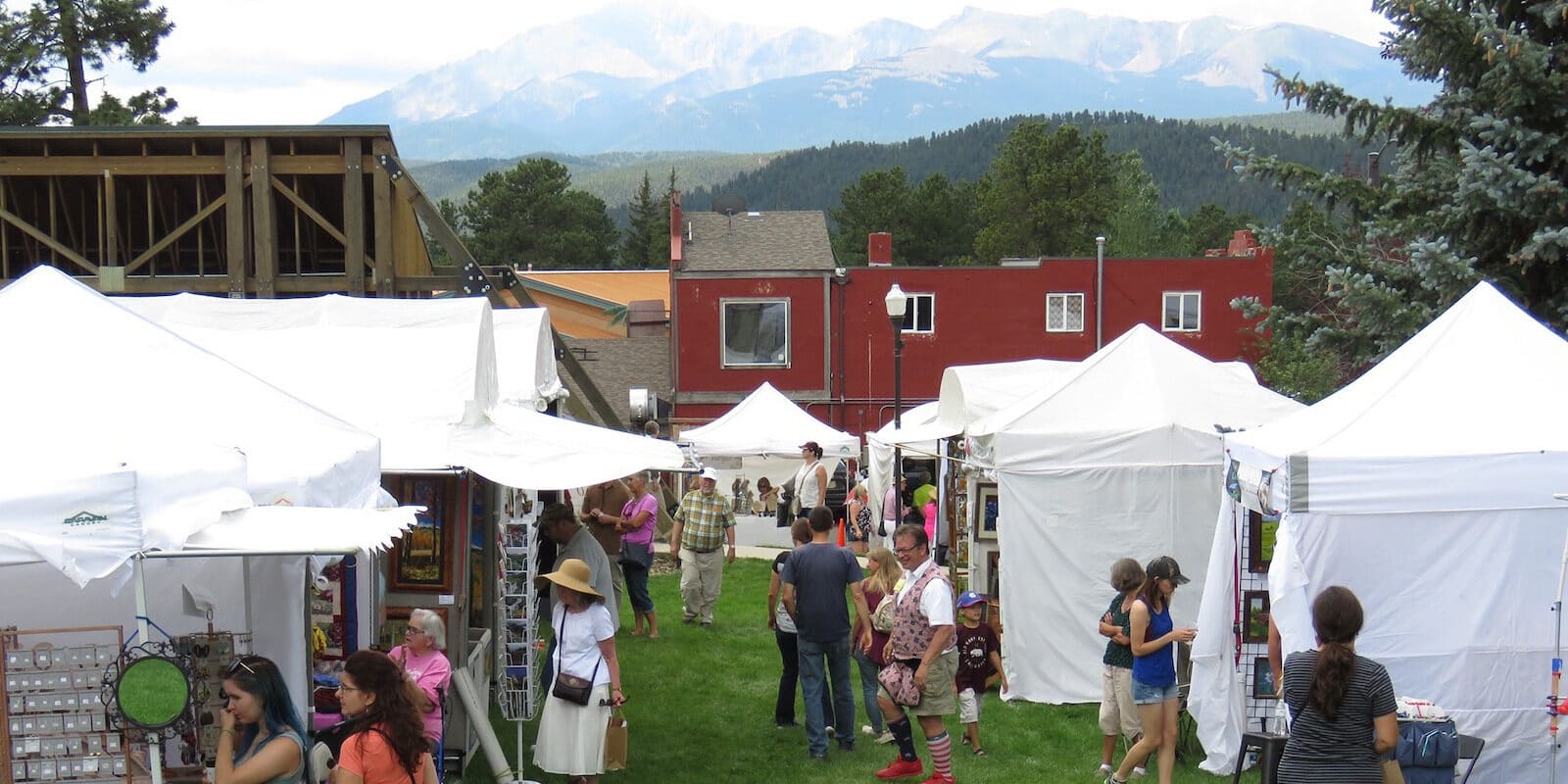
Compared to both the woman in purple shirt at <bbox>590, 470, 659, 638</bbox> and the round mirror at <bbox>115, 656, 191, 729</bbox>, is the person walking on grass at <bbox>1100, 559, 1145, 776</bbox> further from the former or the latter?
the woman in purple shirt at <bbox>590, 470, 659, 638</bbox>

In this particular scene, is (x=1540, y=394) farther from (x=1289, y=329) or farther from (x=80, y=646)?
(x=80, y=646)

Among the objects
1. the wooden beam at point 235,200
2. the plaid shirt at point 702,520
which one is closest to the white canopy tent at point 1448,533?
the plaid shirt at point 702,520

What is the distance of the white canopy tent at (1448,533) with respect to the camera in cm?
802

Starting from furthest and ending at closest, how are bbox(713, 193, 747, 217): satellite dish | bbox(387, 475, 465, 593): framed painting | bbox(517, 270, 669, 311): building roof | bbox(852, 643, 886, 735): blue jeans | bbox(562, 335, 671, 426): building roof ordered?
bbox(517, 270, 669, 311): building roof → bbox(713, 193, 747, 217): satellite dish → bbox(562, 335, 671, 426): building roof → bbox(852, 643, 886, 735): blue jeans → bbox(387, 475, 465, 593): framed painting

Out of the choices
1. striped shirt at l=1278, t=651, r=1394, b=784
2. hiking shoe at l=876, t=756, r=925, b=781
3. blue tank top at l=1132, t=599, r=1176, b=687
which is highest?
striped shirt at l=1278, t=651, r=1394, b=784

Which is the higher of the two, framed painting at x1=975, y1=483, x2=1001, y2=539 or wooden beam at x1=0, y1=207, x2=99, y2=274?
wooden beam at x1=0, y1=207, x2=99, y2=274

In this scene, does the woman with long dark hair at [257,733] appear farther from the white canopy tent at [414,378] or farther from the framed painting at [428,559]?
the framed painting at [428,559]

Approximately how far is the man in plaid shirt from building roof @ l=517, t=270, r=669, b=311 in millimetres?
32801

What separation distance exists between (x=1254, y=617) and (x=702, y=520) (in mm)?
7235

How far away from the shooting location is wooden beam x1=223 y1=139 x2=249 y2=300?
14.1m

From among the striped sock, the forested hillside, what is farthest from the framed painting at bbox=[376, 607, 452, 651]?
the forested hillside

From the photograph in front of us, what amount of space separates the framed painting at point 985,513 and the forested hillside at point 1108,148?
83.1m

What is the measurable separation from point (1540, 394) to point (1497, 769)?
2.18 m

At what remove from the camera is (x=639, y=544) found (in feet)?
48.9
